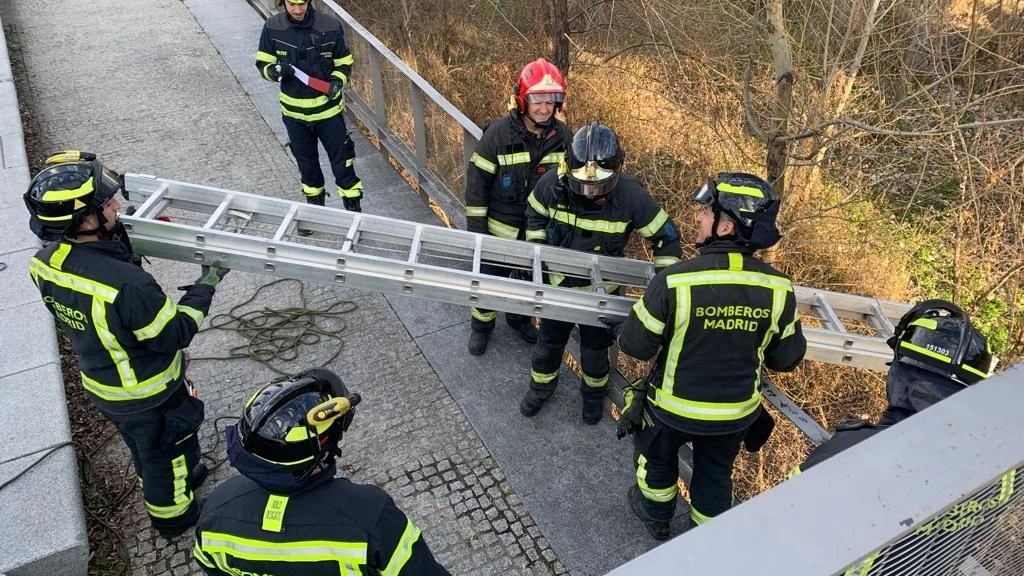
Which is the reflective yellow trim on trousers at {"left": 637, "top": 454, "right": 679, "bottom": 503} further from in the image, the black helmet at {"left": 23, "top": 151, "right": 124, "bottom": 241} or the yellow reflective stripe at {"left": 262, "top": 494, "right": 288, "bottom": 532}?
the black helmet at {"left": 23, "top": 151, "right": 124, "bottom": 241}

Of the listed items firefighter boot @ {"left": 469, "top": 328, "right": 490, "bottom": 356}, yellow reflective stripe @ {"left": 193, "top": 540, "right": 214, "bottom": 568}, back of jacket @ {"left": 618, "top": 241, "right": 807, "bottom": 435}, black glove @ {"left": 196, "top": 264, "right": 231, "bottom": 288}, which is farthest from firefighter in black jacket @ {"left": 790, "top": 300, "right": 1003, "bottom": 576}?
black glove @ {"left": 196, "top": 264, "right": 231, "bottom": 288}

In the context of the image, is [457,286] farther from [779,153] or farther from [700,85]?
[700,85]

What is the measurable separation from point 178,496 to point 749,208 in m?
3.03

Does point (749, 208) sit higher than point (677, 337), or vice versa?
point (749, 208)

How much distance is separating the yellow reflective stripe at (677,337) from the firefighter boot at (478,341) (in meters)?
1.85

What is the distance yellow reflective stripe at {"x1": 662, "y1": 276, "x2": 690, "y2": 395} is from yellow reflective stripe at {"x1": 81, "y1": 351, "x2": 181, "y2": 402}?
7.70 ft

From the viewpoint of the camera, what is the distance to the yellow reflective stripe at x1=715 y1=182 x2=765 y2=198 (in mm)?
2879

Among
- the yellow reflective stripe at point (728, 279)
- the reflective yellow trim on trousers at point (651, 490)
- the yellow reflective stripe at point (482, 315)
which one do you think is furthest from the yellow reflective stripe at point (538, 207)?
the reflective yellow trim on trousers at point (651, 490)

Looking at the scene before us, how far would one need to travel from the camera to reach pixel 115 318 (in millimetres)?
2986

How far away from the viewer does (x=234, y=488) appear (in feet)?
7.12

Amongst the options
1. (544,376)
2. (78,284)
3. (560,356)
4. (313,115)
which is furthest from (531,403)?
(313,115)

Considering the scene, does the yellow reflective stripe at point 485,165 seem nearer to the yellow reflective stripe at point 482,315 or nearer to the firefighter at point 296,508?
the yellow reflective stripe at point 482,315

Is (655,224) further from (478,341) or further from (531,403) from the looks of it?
(478,341)

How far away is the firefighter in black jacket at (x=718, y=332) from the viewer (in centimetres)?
286
